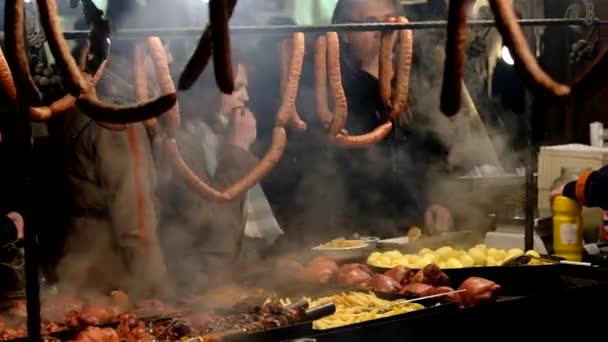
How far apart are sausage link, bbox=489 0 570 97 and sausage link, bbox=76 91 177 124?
2.34 feet

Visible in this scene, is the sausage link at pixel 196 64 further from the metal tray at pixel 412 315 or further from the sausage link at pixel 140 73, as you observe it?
the sausage link at pixel 140 73

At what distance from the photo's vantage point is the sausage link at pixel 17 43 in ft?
6.44

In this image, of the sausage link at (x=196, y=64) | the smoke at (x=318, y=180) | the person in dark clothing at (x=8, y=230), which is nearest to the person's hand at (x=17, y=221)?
the person in dark clothing at (x=8, y=230)

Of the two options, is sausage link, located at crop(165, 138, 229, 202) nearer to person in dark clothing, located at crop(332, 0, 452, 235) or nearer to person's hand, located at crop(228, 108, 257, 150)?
person's hand, located at crop(228, 108, 257, 150)

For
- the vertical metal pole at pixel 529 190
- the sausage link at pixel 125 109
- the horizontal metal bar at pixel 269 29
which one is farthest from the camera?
the vertical metal pole at pixel 529 190

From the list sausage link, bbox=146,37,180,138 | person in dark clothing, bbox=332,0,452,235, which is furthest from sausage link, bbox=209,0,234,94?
person in dark clothing, bbox=332,0,452,235

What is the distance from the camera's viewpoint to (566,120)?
825 centimetres

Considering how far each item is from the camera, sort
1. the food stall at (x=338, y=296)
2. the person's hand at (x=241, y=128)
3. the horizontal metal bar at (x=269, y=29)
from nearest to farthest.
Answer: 1. the horizontal metal bar at (x=269, y=29)
2. the food stall at (x=338, y=296)
3. the person's hand at (x=241, y=128)

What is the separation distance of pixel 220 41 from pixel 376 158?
4.76 meters

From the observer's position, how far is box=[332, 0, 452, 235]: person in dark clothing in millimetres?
5938

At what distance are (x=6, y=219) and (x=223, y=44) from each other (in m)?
2.92

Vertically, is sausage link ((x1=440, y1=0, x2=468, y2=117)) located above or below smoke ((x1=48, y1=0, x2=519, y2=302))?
above

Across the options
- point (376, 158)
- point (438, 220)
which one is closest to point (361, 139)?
point (438, 220)

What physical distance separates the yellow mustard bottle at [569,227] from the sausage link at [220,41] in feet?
11.6
